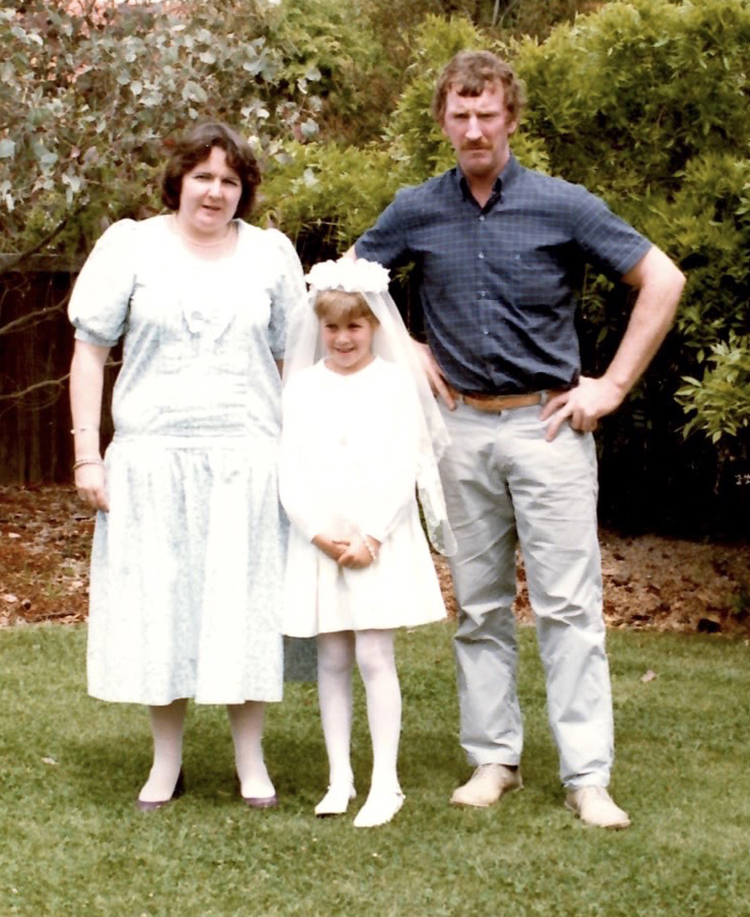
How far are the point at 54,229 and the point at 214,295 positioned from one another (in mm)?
5226

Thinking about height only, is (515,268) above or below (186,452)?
above

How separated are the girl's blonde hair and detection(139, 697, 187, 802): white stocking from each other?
3.97ft

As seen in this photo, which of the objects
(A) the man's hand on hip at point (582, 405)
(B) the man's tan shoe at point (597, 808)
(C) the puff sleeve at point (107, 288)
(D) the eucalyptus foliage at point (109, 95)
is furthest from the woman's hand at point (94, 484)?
(D) the eucalyptus foliage at point (109, 95)

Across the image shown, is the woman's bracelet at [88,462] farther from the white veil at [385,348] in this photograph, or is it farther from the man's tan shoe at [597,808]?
the man's tan shoe at [597,808]

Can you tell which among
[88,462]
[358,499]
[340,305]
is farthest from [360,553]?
[88,462]

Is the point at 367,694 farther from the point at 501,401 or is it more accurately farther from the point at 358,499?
the point at 501,401

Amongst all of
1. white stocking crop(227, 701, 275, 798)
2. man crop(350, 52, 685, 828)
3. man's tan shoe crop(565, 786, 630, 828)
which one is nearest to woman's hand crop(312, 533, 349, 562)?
man crop(350, 52, 685, 828)

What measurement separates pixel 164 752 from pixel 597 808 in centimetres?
127

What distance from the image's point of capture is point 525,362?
447cm

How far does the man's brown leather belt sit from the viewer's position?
4.51 metres

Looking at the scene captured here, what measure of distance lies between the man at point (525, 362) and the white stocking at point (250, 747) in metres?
0.58

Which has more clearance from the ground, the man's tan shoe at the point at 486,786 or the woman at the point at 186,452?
the woman at the point at 186,452

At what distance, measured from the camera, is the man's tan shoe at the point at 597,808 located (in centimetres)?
445

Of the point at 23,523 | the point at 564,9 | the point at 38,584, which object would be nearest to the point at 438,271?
the point at 38,584
